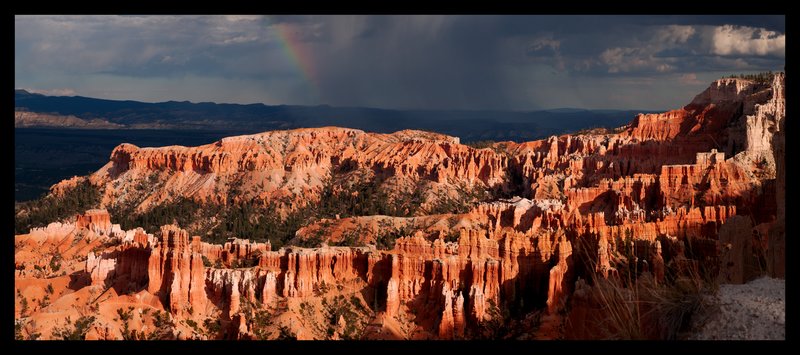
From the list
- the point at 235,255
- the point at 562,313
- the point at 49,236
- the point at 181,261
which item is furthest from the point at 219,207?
the point at 562,313

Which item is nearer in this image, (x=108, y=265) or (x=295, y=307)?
(x=295, y=307)

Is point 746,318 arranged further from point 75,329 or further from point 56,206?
point 56,206

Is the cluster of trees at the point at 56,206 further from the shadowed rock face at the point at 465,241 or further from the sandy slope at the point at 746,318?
the sandy slope at the point at 746,318

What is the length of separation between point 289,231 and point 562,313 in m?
52.3

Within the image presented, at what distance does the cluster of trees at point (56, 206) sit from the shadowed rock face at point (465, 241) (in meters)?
3.32

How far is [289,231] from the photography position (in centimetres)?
9150

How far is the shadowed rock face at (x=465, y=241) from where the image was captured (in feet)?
150

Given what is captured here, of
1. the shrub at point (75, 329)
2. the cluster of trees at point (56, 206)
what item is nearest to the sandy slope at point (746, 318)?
the shrub at point (75, 329)

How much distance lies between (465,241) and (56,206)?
78.8 metres
